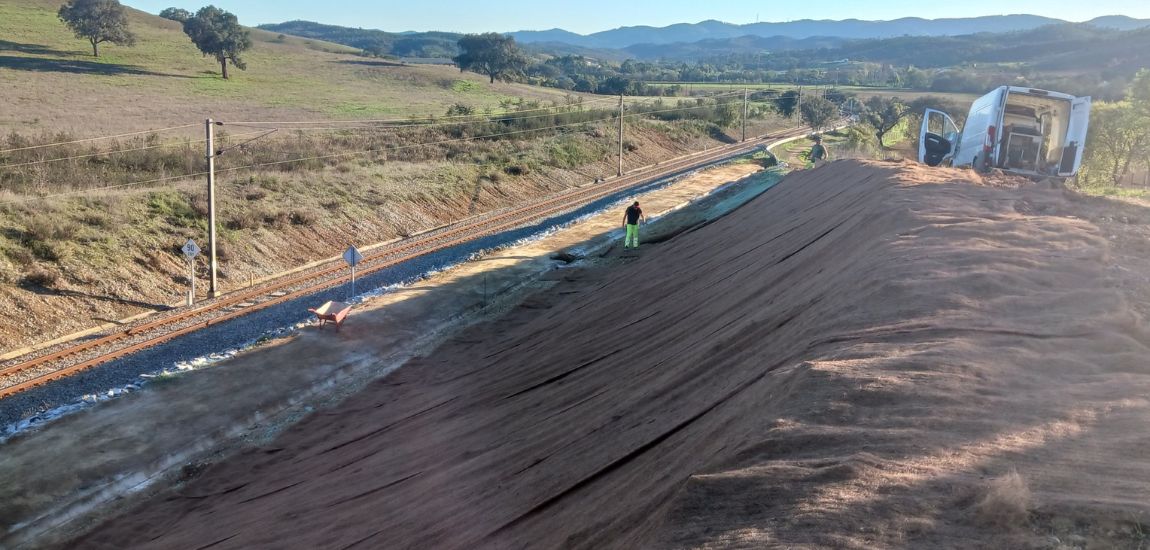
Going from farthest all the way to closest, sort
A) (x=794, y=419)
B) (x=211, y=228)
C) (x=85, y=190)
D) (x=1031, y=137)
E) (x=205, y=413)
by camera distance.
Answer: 1. (x=85, y=190)
2. (x=1031, y=137)
3. (x=211, y=228)
4. (x=205, y=413)
5. (x=794, y=419)

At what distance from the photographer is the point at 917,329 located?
8.69 meters

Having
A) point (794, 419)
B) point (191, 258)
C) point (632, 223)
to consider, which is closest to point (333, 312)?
point (191, 258)

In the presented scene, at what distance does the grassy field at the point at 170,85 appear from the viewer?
5291 cm

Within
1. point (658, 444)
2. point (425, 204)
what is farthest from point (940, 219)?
point (425, 204)

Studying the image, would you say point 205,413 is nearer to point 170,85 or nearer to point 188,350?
point 188,350

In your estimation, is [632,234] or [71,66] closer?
[632,234]

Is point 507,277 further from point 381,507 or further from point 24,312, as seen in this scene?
point 381,507

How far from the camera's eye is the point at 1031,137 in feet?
78.1

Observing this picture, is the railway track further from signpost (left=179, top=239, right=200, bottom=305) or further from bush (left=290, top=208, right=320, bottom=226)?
bush (left=290, top=208, right=320, bottom=226)

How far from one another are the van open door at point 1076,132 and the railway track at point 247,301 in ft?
69.6

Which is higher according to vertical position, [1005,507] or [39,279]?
[1005,507]

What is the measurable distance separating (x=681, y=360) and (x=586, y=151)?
45.4m

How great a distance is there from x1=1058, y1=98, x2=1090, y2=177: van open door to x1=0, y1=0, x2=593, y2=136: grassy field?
45.5 meters

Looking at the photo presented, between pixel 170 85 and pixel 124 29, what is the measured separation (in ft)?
68.3
